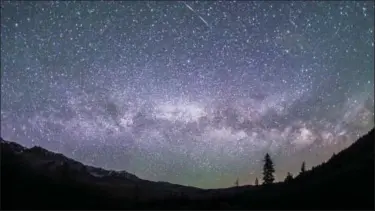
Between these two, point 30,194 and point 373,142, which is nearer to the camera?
point 30,194

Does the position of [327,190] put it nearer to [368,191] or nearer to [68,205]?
[368,191]

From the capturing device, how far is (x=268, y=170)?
90000mm

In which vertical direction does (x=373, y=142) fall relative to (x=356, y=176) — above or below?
above

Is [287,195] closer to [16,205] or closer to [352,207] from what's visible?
[352,207]

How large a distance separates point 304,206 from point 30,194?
44.1 m

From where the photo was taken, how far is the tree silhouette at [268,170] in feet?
293

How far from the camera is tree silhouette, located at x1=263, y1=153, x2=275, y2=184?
89.2 m

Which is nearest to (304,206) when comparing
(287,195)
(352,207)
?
(352,207)

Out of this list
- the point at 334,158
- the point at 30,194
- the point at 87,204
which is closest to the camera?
the point at 30,194

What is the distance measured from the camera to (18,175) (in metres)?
65.2

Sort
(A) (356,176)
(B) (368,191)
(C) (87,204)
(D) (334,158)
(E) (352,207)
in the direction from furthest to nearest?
(D) (334,158)
(C) (87,204)
(A) (356,176)
(B) (368,191)
(E) (352,207)

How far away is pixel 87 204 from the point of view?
6241 cm

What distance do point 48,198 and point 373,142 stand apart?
2822 inches

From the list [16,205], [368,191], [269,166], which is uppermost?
[269,166]
